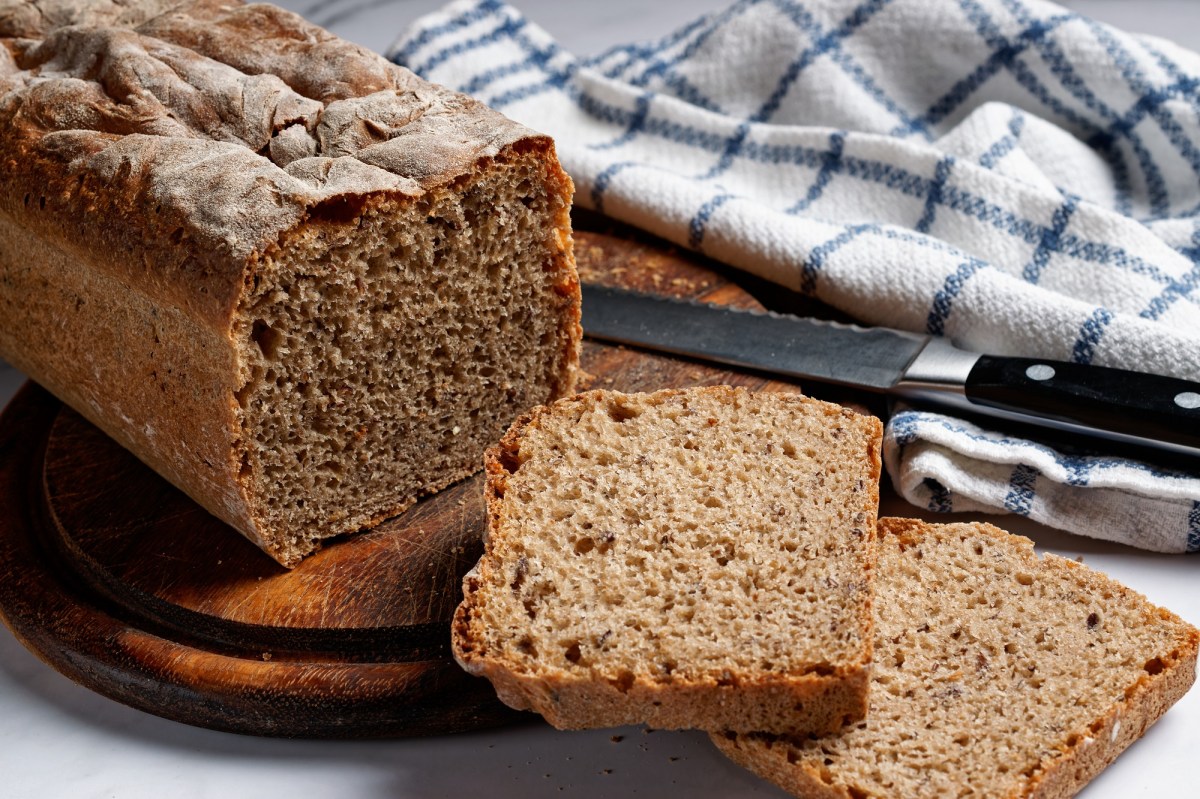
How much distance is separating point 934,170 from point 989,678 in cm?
195

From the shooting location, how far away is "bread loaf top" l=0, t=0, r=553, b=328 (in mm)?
2531

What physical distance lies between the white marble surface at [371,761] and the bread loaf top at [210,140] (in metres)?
0.88

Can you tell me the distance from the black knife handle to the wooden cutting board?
1.71 ft

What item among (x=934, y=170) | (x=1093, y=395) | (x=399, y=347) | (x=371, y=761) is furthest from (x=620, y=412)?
(x=934, y=170)

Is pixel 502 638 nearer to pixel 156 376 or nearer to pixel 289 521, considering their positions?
pixel 289 521

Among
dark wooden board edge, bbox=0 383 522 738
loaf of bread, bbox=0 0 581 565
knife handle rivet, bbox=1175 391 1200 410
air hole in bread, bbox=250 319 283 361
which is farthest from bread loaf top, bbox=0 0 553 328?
knife handle rivet, bbox=1175 391 1200 410

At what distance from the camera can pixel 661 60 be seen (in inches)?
185

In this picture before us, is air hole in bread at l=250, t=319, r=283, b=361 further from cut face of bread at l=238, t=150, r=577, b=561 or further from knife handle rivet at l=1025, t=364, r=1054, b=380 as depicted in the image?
knife handle rivet at l=1025, t=364, r=1054, b=380

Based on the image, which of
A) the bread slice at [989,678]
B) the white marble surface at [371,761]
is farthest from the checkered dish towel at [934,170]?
the white marble surface at [371,761]

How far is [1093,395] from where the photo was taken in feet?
9.57

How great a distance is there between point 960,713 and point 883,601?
0.96 ft

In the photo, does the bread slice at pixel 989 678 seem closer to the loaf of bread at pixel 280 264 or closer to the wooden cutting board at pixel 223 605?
the wooden cutting board at pixel 223 605

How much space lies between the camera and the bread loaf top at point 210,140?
253 centimetres

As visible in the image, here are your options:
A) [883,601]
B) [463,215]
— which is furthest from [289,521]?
[883,601]
